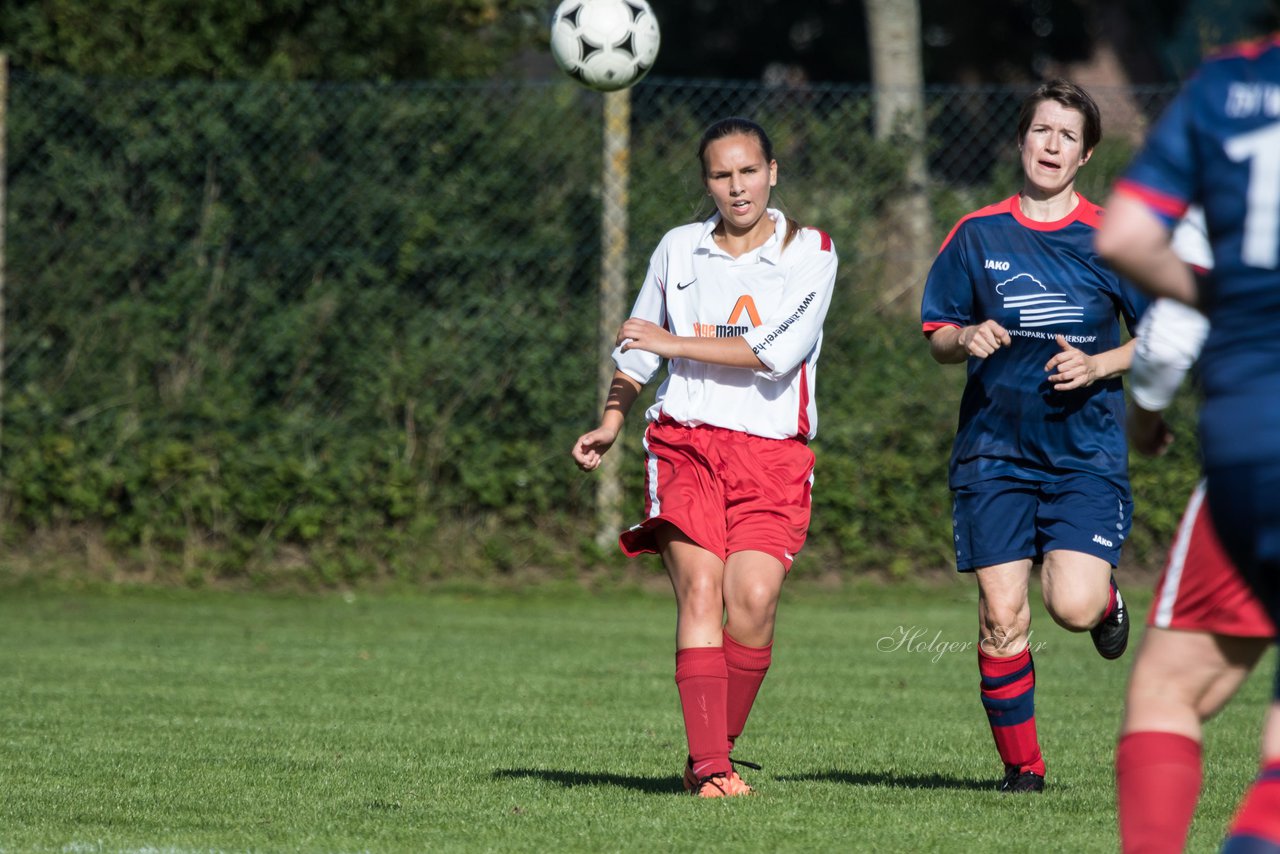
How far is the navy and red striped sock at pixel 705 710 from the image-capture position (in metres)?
4.49

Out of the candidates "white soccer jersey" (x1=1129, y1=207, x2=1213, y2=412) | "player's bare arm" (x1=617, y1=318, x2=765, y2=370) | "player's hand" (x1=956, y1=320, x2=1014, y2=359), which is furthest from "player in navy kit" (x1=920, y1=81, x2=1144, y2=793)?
"white soccer jersey" (x1=1129, y1=207, x2=1213, y2=412)

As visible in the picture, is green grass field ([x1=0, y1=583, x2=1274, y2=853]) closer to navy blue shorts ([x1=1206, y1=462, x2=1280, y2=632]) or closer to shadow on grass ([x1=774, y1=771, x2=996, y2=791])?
shadow on grass ([x1=774, y1=771, x2=996, y2=791])

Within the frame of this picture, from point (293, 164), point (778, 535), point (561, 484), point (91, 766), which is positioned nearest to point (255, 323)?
point (293, 164)

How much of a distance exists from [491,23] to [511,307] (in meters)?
3.85

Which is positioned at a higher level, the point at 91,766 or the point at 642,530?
the point at 642,530

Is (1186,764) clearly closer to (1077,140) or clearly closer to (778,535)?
(778,535)

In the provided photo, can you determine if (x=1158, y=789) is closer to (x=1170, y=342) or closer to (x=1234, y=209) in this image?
(x=1170, y=342)

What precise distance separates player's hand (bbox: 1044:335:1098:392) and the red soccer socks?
6.27 ft

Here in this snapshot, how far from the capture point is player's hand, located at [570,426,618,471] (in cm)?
468

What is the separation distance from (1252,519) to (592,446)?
8.46 ft

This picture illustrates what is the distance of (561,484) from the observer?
33.9 ft

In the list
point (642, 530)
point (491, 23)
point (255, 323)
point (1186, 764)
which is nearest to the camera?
point (1186, 764)

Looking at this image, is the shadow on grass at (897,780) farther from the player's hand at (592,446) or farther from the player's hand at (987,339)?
the player's hand at (987,339)

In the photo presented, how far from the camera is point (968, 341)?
458 centimetres
